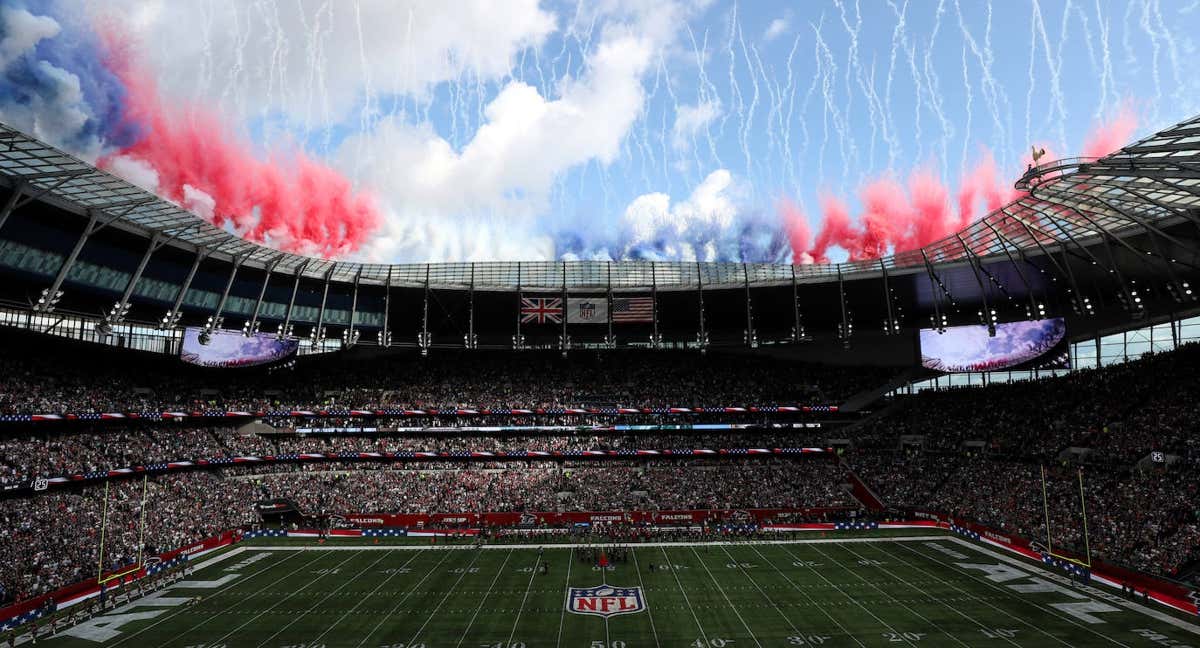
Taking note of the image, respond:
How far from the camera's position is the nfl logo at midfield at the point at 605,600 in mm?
30547

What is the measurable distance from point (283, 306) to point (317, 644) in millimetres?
42064

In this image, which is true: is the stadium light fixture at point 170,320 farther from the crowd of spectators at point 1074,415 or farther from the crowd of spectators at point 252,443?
the crowd of spectators at point 1074,415

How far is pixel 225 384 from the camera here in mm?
64000

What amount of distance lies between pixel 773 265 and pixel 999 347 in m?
20.4

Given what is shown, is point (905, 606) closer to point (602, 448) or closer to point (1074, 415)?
point (1074, 415)

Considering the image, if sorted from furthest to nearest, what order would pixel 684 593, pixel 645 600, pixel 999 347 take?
pixel 999 347
pixel 684 593
pixel 645 600

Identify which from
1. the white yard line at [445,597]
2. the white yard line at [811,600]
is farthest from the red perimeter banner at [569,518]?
the white yard line at [811,600]

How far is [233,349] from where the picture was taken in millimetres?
62719

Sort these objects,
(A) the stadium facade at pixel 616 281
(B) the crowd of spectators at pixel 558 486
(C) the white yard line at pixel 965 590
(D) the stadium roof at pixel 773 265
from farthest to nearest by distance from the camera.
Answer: (B) the crowd of spectators at pixel 558 486 < (A) the stadium facade at pixel 616 281 < (D) the stadium roof at pixel 773 265 < (C) the white yard line at pixel 965 590

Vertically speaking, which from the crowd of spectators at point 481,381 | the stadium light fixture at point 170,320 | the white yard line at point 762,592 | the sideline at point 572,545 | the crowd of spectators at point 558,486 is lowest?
the sideline at point 572,545

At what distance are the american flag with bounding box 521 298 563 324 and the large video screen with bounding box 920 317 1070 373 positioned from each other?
3364 cm

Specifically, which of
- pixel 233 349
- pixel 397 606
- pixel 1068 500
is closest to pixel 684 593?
pixel 397 606

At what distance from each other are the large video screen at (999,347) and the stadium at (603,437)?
0.87 feet

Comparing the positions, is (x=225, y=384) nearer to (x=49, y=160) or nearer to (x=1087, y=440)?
(x=49, y=160)
